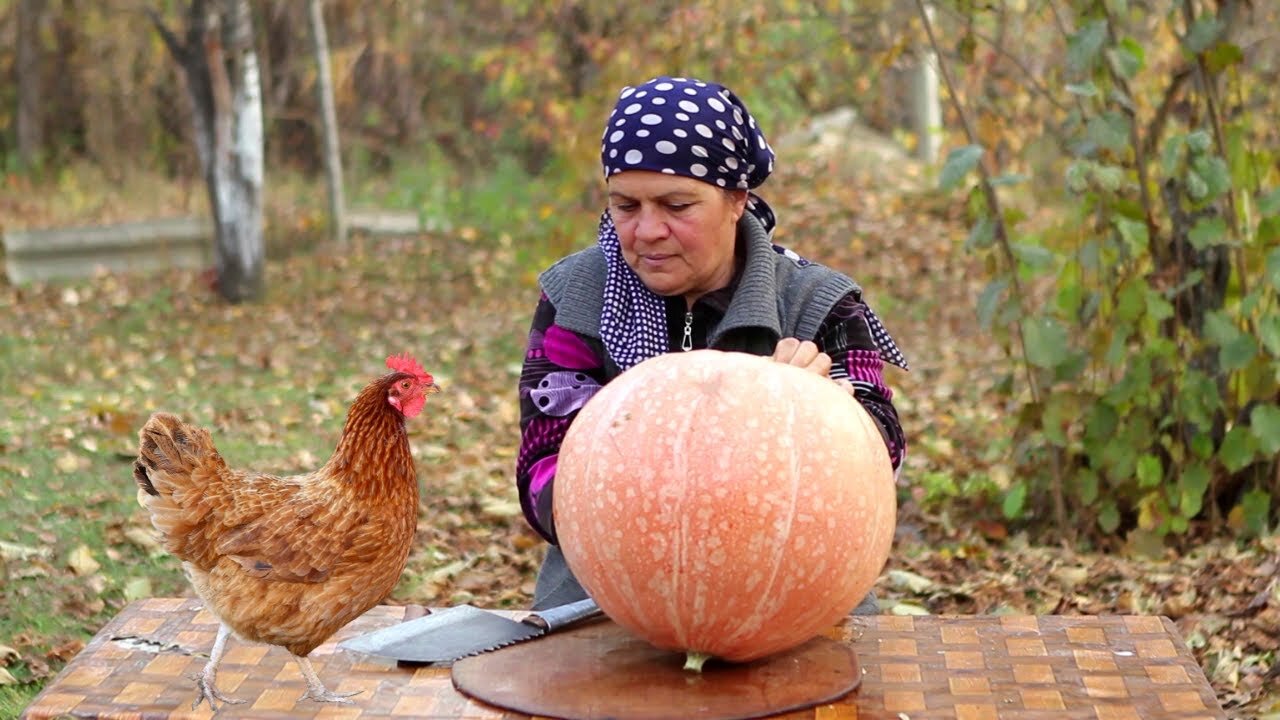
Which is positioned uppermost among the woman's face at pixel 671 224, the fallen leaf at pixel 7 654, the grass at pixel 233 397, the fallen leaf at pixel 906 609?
→ the woman's face at pixel 671 224

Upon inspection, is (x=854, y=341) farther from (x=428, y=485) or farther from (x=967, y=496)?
(x=428, y=485)

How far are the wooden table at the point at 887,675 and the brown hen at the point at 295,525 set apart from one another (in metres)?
0.08

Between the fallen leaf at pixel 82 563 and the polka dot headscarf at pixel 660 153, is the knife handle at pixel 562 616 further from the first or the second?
the fallen leaf at pixel 82 563

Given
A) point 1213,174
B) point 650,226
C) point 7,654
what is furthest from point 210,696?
point 1213,174

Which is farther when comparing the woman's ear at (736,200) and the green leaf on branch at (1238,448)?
the green leaf on branch at (1238,448)

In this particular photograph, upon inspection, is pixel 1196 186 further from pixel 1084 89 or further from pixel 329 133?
pixel 329 133

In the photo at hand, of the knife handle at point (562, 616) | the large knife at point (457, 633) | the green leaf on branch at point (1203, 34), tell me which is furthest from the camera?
the green leaf on branch at point (1203, 34)

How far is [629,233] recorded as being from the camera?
3527 mm

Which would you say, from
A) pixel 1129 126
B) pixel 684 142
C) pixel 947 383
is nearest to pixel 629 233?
pixel 684 142

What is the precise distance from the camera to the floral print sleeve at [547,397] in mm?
3541

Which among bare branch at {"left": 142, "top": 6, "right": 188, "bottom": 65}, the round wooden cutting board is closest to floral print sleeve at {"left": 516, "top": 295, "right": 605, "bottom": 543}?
the round wooden cutting board

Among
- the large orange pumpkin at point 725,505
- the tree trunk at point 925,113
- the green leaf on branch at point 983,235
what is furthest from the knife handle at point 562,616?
the tree trunk at point 925,113

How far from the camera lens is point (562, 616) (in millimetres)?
3283

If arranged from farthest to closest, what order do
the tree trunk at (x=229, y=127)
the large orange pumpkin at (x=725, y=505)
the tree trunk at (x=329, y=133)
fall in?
1. the tree trunk at (x=329, y=133)
2. the tree trunk at (x=229, y=127)
3. the large orange pumpkin at (x=725, y=505)
